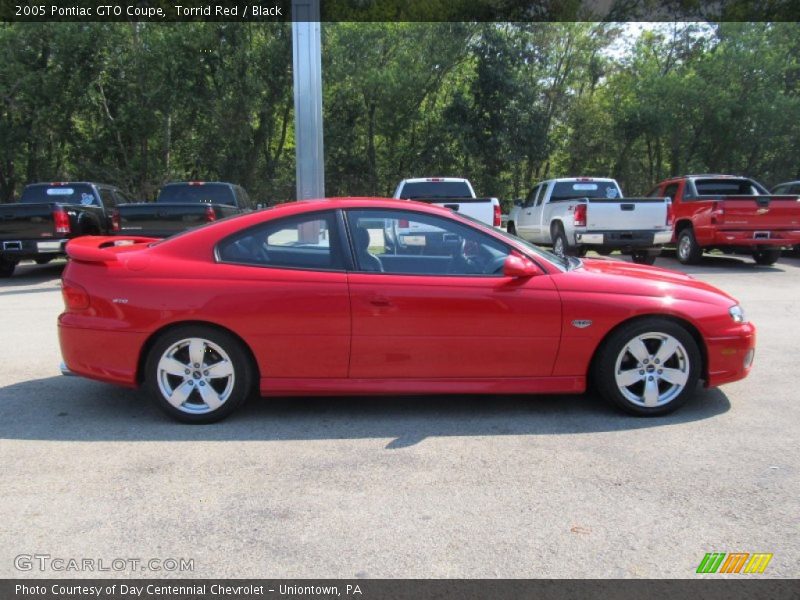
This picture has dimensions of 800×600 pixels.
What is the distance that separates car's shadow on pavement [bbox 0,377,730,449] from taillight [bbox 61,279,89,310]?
0.80m

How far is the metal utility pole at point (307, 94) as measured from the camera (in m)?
11.3

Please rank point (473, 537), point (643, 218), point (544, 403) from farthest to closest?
point (643, 218), point (544, 403), point (473, 537)

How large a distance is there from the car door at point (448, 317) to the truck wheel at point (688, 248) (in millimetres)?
10494

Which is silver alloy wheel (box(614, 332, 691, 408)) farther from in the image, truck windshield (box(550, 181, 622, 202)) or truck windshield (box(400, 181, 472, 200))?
truck windshield (box(550, 181, 622, 202))

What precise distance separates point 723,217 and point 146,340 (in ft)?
38.2

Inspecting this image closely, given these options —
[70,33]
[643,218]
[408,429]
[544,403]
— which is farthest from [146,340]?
[70,33]

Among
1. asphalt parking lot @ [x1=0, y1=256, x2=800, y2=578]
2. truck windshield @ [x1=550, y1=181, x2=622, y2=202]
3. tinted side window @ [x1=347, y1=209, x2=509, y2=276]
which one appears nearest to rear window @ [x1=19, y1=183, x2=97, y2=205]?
asphalt parking lot @ [x1=0, y1=256, x2=800, y2=578]

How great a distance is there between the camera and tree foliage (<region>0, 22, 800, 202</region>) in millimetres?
23547

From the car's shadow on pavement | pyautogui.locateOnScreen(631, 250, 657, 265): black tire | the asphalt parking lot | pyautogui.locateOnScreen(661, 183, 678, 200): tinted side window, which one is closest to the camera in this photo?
the asphalt parking lot

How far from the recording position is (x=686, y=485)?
11.2 feet

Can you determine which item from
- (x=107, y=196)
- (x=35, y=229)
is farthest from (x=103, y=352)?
(x=107, y=196)

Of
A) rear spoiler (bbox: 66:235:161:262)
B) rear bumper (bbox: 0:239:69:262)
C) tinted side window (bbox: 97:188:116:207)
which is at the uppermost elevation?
tinted side window (bbox: 97:188:116:207)

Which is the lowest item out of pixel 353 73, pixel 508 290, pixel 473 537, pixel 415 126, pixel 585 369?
pixel 473 537

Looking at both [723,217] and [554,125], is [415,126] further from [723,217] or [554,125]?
[723,217]
